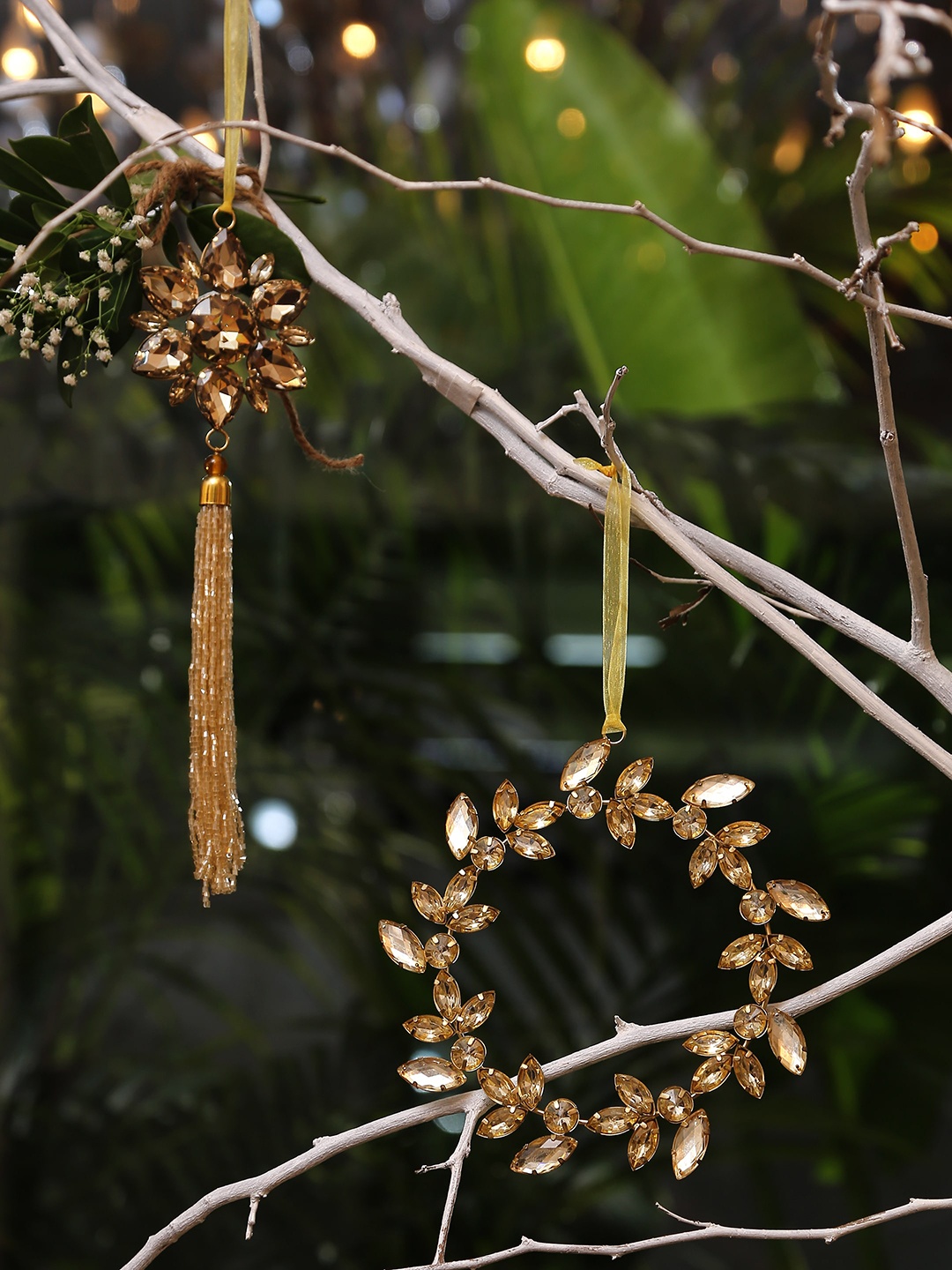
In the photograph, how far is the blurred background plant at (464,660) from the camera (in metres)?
0.80

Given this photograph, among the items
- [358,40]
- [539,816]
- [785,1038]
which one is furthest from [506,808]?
[358,40]

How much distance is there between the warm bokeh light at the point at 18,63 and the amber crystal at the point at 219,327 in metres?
0.76

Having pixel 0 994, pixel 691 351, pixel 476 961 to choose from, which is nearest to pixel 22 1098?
pixel 0 994

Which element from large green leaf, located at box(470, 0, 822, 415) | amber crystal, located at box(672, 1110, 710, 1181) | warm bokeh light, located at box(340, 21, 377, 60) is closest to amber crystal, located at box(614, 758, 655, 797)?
amber crystal, located at box(672, 1110, 710, 1181)

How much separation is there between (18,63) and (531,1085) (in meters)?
1.00

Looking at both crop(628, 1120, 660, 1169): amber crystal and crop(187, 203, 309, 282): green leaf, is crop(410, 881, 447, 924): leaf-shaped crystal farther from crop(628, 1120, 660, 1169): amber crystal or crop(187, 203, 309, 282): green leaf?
crop(187, 203, 309, 282): green leaf

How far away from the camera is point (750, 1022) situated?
30cm

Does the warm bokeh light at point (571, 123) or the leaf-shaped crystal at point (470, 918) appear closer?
the leaf-shaped crystal at point (470, 918)

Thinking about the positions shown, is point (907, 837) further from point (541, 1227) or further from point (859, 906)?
point (541, 1227)

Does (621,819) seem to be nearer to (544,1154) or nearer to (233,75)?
(544,1154)

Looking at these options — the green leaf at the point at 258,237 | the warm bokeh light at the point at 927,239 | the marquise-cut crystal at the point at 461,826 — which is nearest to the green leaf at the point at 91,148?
the green leaf at the point at 258,237

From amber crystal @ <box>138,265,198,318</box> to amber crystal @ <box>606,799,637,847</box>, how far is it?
23cm

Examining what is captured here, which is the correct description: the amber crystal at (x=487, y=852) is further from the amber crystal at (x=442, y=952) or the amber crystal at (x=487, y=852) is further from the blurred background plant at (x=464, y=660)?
the blurred background plant at (x=464, y=660)

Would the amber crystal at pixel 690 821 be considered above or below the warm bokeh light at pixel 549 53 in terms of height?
below
